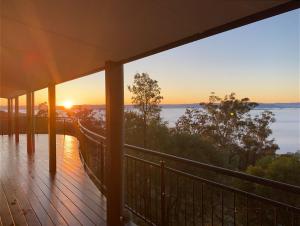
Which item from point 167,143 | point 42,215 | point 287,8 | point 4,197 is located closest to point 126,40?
point 287,8

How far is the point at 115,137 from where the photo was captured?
3662 millimetres

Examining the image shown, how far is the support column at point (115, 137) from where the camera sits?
3.65 metres

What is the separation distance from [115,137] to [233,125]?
27239mm

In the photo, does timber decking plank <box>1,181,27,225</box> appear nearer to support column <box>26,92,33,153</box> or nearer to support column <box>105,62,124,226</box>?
support column <box>105,62,124,226</box>

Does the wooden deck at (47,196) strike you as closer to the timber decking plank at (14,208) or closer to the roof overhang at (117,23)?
the timber decking plank at (14,208)

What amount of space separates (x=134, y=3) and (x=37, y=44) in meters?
1.66

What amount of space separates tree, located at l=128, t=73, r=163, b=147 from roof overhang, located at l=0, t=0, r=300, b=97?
23788 mm

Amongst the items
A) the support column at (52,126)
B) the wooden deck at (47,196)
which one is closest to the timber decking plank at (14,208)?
the wooden deck at (47,196)

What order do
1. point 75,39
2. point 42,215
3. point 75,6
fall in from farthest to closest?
point 42,215 → point 75,39 → point 75,6

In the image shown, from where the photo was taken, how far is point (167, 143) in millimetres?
21438

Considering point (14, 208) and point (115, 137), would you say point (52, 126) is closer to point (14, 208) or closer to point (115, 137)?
point (14, 208)

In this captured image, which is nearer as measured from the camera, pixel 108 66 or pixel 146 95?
pixel 108 66

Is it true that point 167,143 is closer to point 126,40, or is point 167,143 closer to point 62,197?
point 62,197

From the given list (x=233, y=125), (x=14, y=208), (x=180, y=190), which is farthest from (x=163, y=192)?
(x=233, y=125)
